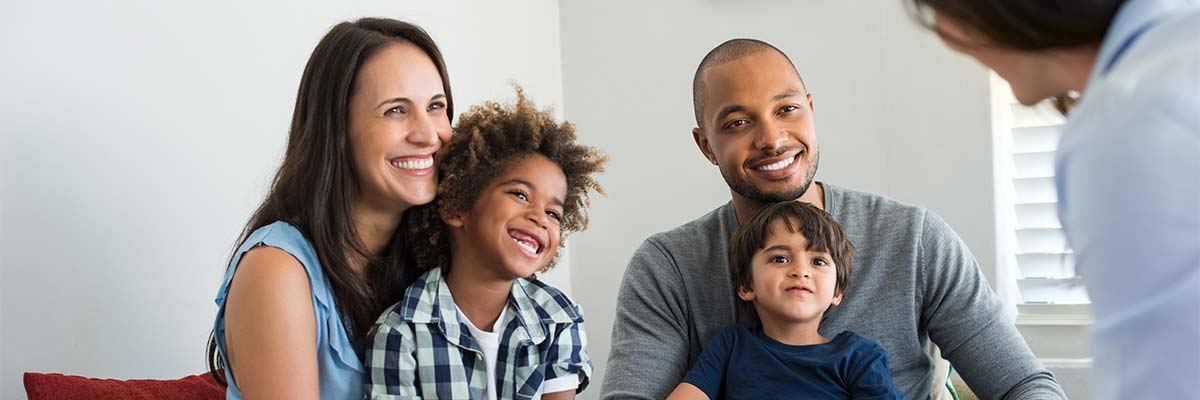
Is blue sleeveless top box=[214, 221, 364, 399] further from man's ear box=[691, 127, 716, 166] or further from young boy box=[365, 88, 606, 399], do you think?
man's ear box=[691, 127, 716, 166]

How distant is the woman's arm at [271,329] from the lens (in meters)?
1.59

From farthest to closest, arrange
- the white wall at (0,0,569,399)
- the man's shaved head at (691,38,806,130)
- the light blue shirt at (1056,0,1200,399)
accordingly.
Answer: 1. the man's shaved head at (691,38,806,130)
2. the white wall at (0,0,569,399)
3. the light blue shirt at (1056,0,1200,399)

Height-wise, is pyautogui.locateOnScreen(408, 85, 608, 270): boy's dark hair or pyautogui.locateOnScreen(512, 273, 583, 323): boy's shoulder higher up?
pyautogui.locateOnScreen(408, 85, 608, 270): boy's dark hair

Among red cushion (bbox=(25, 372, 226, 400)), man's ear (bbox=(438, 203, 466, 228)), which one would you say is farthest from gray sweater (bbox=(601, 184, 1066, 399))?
red cushion (bbox=(25, 372, 226, 400))

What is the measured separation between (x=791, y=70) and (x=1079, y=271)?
1.37 metres

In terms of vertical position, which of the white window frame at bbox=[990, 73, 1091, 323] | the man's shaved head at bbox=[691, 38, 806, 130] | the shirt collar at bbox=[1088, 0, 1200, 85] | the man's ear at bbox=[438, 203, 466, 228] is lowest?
the white window frame at bbox=[990, 73, 1091, 323]

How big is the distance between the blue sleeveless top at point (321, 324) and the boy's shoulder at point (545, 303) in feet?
0.93

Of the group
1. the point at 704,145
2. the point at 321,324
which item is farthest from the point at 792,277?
the point at 321,324

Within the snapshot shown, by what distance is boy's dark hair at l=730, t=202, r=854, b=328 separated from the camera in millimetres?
1897

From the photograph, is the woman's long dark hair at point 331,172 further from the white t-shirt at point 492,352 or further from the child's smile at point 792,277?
the child's smile at point 792,277

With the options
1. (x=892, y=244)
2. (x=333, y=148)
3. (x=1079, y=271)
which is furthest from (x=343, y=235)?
(x=1079, y=271)

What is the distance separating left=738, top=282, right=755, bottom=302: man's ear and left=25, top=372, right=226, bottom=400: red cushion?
0.88m

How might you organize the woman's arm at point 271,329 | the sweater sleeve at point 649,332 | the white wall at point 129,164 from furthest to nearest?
the sweater sleeve at point 649,332 → the white wall at point 129,164 → the woman's arm at point 271,329

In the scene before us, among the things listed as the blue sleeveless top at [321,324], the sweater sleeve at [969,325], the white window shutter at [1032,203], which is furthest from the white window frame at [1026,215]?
the blue sleeveless top at [321,324]
